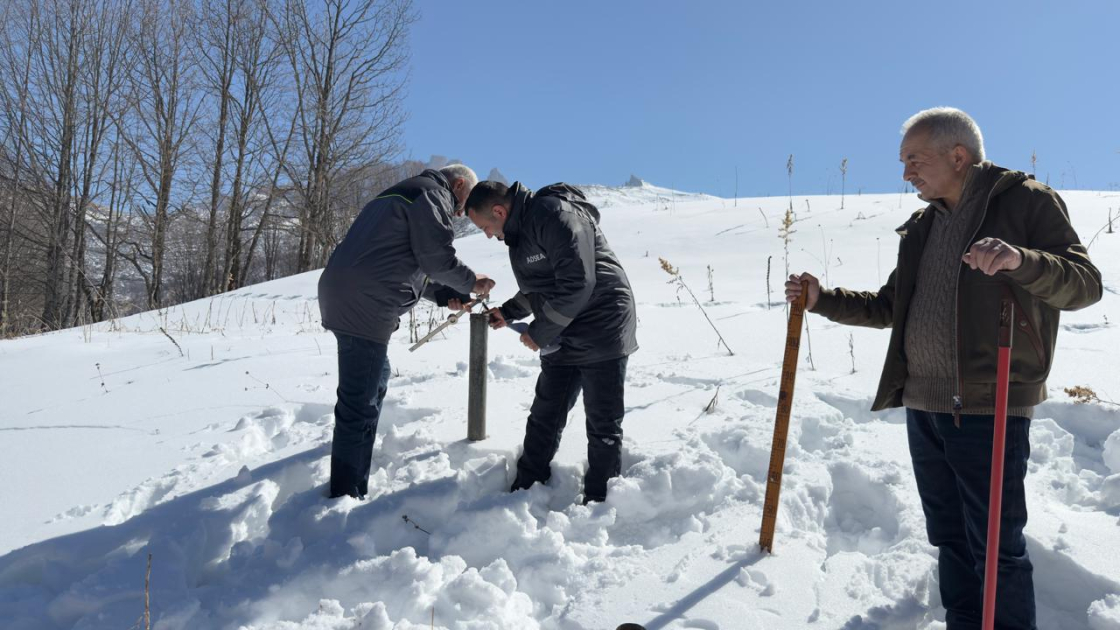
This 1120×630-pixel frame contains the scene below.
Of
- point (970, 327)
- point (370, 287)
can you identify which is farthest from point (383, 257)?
point (970, 327)

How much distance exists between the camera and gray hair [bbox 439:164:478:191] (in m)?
3.37

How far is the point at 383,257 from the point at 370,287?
0.52ft

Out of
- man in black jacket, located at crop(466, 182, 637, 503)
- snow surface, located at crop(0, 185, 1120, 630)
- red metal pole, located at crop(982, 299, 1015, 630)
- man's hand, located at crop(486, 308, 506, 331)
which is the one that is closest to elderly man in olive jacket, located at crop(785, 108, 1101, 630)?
red metal pole, located at crop(982, 299, 1015, 630)

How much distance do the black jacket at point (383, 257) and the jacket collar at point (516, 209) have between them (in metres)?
0.30

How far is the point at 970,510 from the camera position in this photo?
2010 millimetres

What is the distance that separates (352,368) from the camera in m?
3.13

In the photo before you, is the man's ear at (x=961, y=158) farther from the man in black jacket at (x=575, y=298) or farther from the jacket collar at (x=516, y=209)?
the jacket collar at (x=516, y=209)

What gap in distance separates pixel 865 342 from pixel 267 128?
728 inches

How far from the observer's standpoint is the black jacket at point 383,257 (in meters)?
3.09

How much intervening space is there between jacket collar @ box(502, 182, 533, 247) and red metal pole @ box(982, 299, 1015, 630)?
203cm

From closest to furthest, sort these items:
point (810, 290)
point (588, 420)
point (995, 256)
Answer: point (995, 256) < point (810, 290) < point (588, 420)

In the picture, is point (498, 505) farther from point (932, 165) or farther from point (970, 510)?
point (932, 165)

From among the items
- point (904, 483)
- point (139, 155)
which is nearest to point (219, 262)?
point (139, 155)

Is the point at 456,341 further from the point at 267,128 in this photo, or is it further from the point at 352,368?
the point at 267,128
